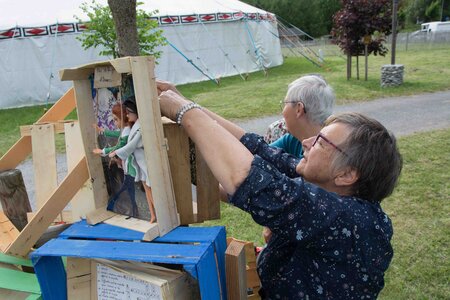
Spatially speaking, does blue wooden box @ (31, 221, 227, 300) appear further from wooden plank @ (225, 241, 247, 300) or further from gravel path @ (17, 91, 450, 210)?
gravel path @ (17, 91, 450, 210)

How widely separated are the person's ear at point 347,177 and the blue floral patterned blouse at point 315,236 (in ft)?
0.17

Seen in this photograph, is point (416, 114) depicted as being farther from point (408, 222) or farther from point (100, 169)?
point (100, 169)

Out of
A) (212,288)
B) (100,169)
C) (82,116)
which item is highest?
(82,116)

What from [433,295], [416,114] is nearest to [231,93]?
[416,114]

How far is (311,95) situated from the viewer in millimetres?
2510

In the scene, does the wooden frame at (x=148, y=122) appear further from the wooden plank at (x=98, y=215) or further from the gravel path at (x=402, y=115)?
the gravel path at (x=402, y=115)

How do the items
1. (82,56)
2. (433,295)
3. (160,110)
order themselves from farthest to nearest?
(82,56) → (433,295) → (160,110)

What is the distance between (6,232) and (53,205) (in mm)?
647

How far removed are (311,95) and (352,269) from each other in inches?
52.1

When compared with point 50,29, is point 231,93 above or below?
below

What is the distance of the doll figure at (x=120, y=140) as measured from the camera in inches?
61.0

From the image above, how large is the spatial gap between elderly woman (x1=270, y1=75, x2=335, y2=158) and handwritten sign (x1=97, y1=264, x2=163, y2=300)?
1375 mm

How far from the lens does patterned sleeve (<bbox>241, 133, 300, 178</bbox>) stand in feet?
6.04

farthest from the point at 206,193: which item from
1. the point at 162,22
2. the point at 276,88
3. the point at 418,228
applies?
the point at 162,22
